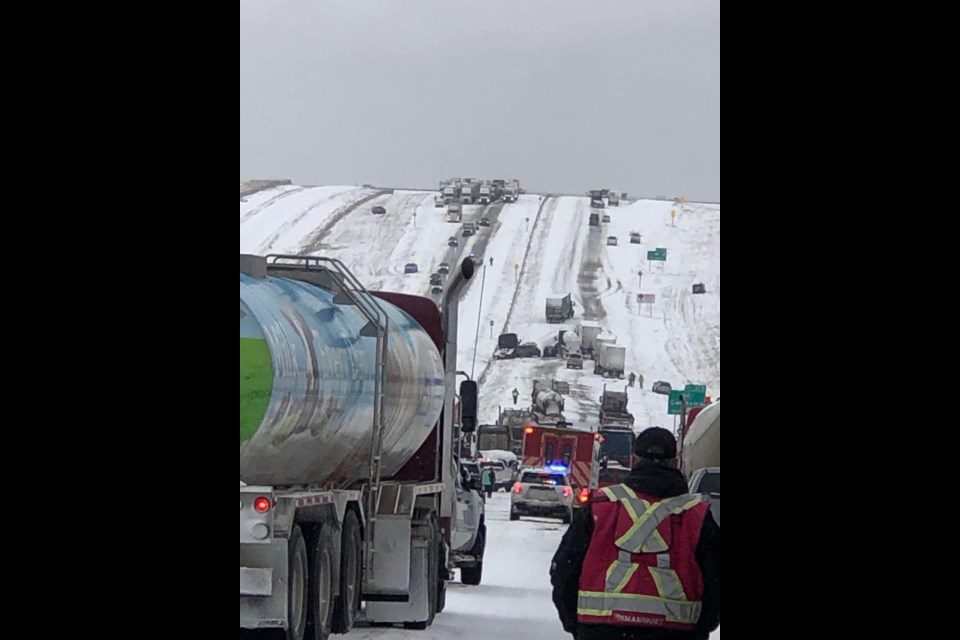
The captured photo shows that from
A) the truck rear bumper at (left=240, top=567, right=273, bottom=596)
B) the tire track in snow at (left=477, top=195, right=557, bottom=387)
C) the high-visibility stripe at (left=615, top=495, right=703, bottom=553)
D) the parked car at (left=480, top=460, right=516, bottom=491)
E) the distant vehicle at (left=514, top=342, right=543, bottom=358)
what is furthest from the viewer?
the distant vehicle at (left=514, top=342, right=543, bottom=358)

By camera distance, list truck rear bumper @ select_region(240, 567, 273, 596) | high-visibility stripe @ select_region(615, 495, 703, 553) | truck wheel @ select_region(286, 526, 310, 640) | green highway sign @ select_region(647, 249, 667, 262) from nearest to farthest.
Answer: high-visibility stripe @ select_region(615, 495, 703, 553) < truck rear bumper @ select_region(240, 567, 273, 596) < truck wheel @ select_region(286, 526, 310, 640) < green highway sign @ select_region(647, 249, 667, 262)

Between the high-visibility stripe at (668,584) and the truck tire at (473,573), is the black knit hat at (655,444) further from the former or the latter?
the truck tire at (473,573)

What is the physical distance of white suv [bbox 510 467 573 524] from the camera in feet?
113

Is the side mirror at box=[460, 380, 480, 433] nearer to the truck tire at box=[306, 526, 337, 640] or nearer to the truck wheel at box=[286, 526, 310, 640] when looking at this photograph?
the truck tire at box=[306, 526, 337, 640]

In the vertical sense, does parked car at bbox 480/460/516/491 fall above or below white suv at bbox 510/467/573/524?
below

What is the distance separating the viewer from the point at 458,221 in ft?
436

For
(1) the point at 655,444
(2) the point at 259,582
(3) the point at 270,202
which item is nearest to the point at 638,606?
(1) the point at 655,444

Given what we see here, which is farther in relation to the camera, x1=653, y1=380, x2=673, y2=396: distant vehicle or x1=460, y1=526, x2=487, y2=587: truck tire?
x1=653, y1=380, x2=673, y2=396: distant vehicle

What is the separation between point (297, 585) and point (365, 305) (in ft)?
8.62

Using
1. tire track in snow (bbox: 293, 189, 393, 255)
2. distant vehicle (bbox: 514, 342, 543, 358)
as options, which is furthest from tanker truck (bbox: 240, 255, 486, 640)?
tire track in snow (bbox: 293, 189, 393, 255)

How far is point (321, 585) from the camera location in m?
12.3

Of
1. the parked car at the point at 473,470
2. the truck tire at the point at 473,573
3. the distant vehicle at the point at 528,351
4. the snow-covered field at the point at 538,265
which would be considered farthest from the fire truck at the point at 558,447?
the distant vehicle at the point at 528,351

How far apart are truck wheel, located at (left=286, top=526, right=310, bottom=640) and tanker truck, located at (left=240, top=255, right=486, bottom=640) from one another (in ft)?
0.05
